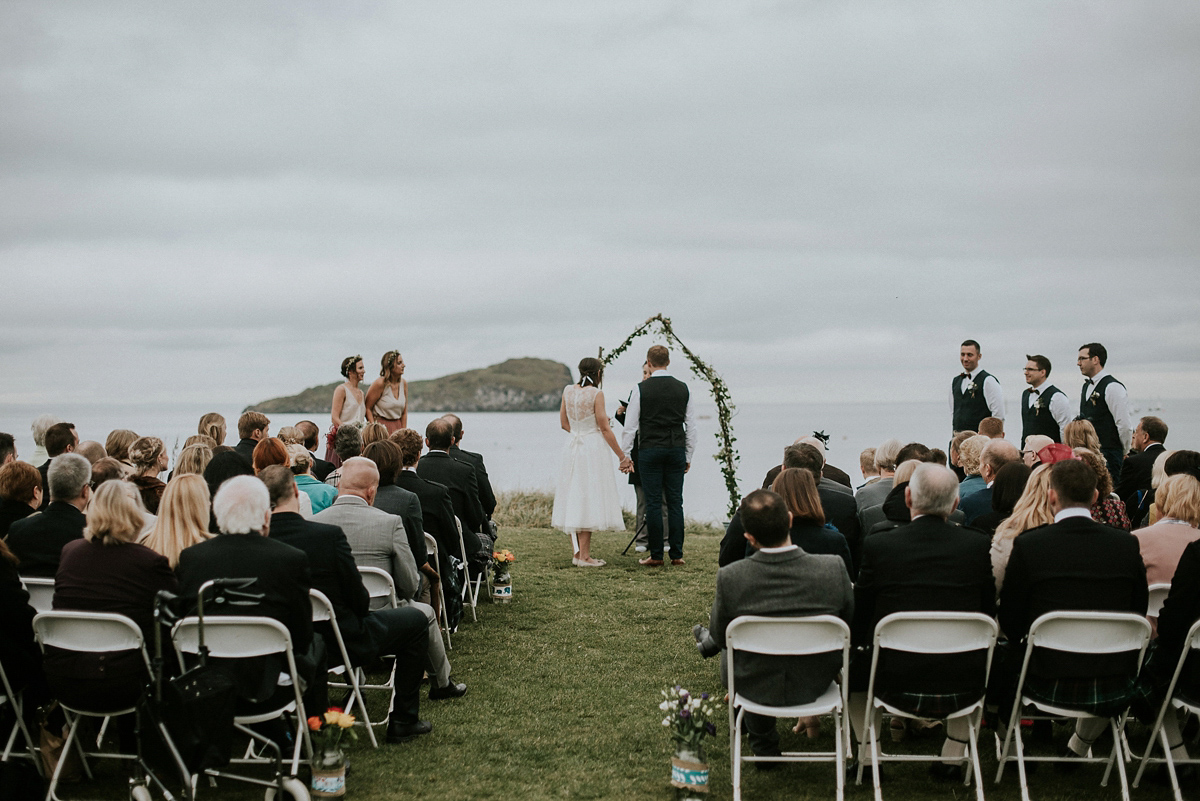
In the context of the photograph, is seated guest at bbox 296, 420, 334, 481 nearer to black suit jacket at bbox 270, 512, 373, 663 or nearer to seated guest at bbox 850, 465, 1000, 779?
black suit jacket at bbox 270, 512, 373, 663

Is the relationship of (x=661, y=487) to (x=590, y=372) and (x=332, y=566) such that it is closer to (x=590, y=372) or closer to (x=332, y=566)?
(x=590, y=372)

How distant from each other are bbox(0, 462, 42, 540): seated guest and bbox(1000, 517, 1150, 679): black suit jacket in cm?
481

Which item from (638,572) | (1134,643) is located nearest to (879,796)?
(1134,643)

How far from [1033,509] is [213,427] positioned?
226 inches

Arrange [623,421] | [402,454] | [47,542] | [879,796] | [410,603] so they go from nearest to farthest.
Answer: [879,796] → [47,542] → [410,603] → [402,454] → [623,421]

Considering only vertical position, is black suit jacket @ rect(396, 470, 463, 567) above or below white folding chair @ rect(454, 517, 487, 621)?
above

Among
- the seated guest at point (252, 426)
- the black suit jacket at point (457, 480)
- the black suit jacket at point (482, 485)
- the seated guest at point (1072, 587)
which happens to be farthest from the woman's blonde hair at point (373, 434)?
the seated guest at point (1072, 587)

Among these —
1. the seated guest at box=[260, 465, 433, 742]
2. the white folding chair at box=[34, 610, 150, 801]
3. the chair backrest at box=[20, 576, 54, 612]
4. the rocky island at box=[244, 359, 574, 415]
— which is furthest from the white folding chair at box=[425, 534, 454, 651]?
the rocky island at box=[244, 359, 574, 415]

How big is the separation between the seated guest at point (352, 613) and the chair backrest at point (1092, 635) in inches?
115

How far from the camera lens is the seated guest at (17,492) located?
496cm

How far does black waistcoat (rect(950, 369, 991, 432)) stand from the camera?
32.7 ft

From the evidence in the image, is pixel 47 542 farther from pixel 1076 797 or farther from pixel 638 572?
pixel 638 572

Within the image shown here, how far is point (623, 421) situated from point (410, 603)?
210 inches

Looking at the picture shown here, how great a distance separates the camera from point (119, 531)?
155 inches
